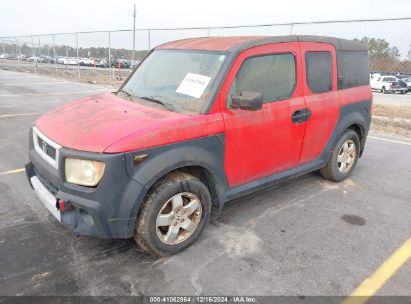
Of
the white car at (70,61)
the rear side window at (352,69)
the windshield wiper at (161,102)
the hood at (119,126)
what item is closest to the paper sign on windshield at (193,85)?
the windshield wiper at (161,102)

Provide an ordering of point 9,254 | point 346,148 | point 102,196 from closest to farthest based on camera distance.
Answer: point 102,196
point 9,254
point 346,148

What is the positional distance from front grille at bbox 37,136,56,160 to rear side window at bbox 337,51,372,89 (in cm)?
342

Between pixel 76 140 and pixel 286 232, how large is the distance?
2212mm

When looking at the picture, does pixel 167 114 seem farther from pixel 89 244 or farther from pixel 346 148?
pixel 346 148

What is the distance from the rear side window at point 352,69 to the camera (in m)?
4.63

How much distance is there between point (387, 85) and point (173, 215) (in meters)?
33.8

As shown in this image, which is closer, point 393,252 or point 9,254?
point 9,254

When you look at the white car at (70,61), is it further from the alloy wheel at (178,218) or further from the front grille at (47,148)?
the alloy wheel at (178,218)

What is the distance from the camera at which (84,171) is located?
9.10ft

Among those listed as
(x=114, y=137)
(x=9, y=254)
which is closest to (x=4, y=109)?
(x=9, y=254)

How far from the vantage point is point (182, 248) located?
10.8ft

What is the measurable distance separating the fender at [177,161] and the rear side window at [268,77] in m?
0.58

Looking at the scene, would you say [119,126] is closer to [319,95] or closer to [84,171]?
[84,171]

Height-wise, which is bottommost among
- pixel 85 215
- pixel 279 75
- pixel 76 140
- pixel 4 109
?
pixel 4 109
